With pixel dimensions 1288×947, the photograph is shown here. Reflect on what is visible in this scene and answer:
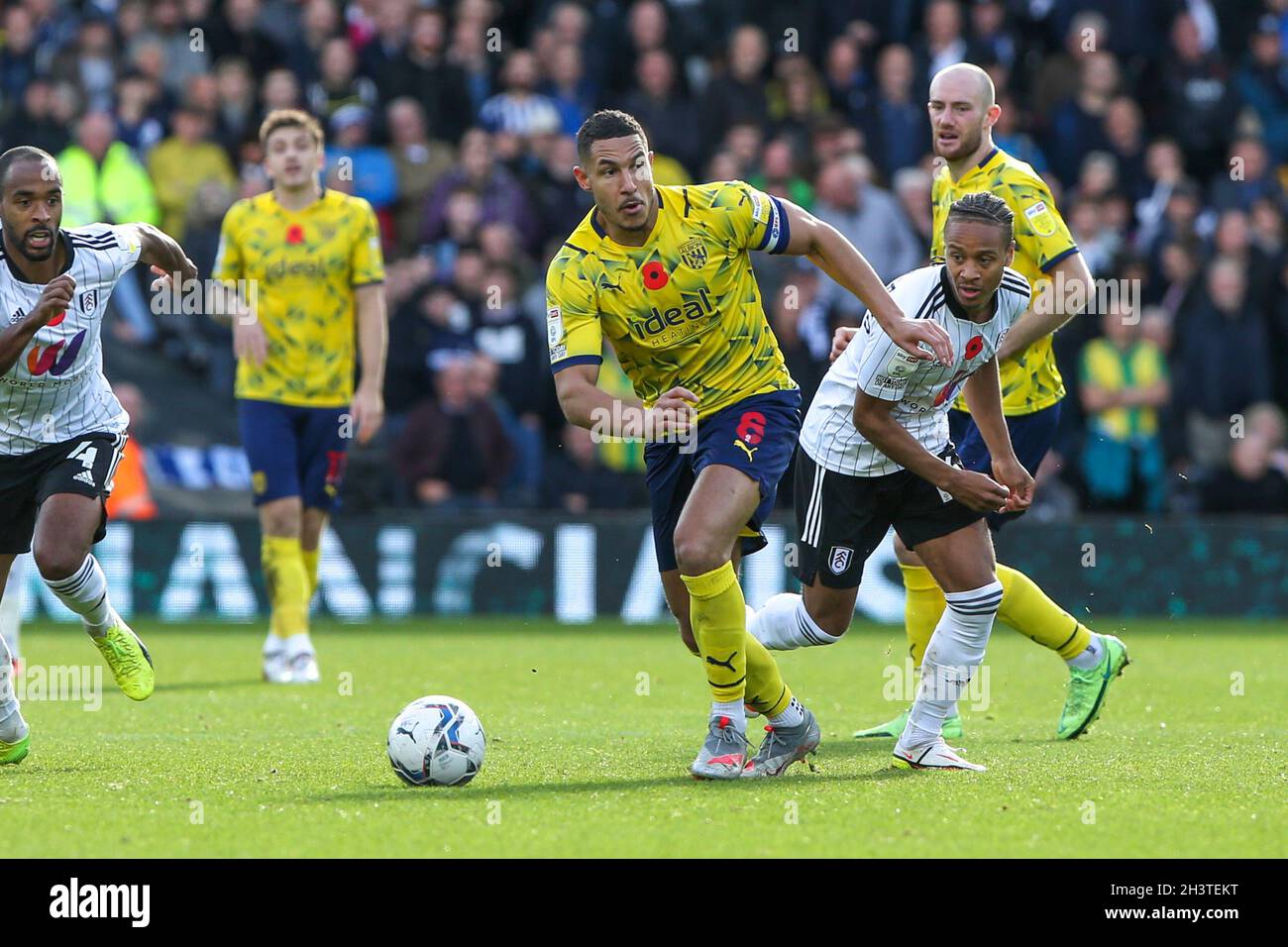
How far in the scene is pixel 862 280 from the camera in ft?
20.7

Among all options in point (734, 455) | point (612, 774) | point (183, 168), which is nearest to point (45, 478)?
point (612, 774)

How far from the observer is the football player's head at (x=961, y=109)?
7781mm

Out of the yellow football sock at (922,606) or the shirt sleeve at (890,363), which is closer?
the shirt sleeve at (890,363)

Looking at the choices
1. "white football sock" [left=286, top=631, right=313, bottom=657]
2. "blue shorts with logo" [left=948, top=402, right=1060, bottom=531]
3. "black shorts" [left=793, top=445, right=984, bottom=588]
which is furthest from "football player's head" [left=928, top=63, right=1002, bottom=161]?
"white football sock" [left=286, top=631, right=313, bottom=657]

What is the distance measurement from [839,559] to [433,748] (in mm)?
1723

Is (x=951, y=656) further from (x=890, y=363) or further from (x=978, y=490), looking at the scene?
(x=890, y=363)

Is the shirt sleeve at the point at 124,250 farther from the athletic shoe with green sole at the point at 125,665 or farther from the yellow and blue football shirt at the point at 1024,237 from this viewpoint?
the yellow and blue football shirt at the point at 1024,237

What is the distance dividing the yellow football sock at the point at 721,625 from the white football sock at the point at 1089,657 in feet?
6.73

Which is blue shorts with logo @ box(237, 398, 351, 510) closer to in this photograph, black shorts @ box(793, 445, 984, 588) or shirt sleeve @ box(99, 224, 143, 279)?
shirt sleeve @ box(99, 224, 143, 279)

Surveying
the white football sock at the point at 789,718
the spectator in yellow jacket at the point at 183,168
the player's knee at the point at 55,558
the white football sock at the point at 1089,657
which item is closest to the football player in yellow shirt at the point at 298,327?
the player's knee at the point at 55,558

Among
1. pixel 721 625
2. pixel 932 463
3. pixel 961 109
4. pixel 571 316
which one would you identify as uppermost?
pixel 961 109

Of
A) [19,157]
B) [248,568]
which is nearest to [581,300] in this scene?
[19,157]
